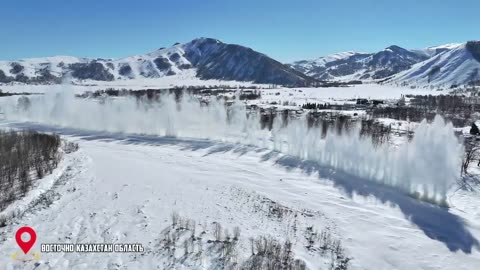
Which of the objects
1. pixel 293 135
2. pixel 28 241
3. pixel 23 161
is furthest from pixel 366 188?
pixel 23 161

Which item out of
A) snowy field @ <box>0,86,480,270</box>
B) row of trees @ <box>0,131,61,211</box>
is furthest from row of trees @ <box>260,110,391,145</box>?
row of trees @ <box>0,131,61,211</box>

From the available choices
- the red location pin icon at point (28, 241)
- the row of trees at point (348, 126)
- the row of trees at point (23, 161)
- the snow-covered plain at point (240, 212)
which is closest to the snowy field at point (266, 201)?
the snow-covered plain at point (240, 212)

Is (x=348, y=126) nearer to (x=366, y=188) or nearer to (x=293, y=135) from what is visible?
(x=293, y=135)

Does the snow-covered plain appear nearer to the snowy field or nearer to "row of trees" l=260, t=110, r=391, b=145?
the snowy field

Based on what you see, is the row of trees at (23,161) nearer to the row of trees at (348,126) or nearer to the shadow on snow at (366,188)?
the shadow on snow at (366,188)

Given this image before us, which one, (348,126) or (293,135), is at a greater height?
(348,126)
